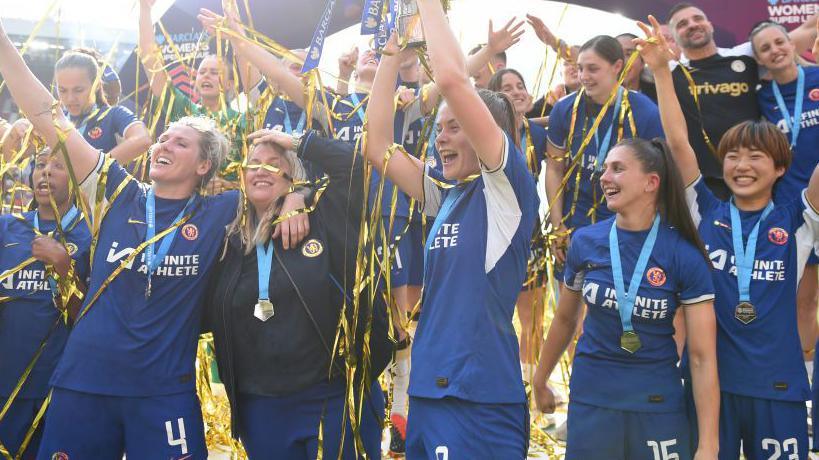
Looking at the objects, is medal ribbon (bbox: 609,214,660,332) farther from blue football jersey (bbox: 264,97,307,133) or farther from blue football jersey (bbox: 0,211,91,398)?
blue football jersey (bbox: 0,211,91,398)

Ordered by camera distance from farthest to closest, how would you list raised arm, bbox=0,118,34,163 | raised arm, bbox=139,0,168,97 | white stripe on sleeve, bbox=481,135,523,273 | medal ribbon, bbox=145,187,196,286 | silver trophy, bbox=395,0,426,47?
raised arm, bbox=0,118,34,163
raised arm, bbox=139,0,168,97
medal ribbon, bbox=145,187,196,286
silver trophy, bbox=395,0,426,47
white stripe on sleeve, bbox=481,135,523,273

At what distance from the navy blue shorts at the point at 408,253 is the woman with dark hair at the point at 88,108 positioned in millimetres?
1610

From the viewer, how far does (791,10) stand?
301 inches

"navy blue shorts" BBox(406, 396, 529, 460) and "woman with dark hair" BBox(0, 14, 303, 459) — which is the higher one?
"woman with dark hair" BBox(0, 14, 303, 459)

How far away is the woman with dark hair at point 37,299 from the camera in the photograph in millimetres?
3783

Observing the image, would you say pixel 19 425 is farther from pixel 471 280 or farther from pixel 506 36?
pixel 506 36

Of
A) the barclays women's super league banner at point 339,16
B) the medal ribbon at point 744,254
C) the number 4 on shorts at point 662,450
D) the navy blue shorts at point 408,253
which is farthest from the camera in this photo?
the barclays women's super league banner at point 339,16

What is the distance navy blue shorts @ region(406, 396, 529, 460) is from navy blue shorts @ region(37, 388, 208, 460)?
40.7 inches

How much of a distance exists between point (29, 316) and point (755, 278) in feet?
10.7

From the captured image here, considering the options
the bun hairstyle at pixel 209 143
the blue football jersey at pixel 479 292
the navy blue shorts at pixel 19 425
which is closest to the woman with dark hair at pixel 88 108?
the bun hairstyle at pixel 209 143

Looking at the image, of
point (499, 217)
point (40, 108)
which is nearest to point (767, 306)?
point (499, 217)

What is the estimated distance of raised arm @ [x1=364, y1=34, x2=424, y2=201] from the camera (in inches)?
123

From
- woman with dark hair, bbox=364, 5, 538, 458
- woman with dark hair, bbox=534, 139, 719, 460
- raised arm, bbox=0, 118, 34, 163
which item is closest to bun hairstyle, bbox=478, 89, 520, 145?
woman with dark hair, bbox=364, 5, 538, 458

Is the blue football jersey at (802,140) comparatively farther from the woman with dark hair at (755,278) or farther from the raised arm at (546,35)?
the raised arm at (546,35)
